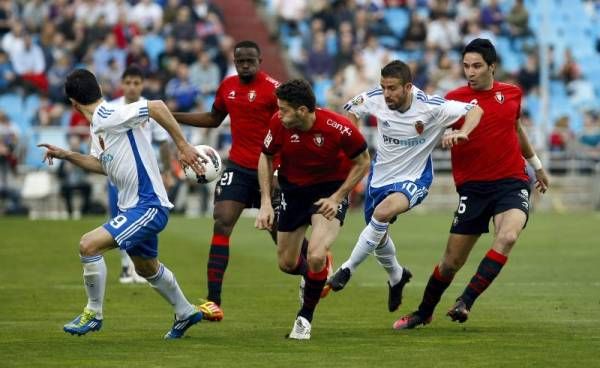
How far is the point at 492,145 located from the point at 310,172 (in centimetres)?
168

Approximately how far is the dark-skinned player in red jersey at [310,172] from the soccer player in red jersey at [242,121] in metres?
1.47

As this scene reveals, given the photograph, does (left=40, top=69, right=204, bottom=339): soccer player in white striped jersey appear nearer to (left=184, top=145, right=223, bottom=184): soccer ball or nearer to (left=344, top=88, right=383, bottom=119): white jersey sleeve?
(left=184, top=145, right=223, bottom=184): soccer ball

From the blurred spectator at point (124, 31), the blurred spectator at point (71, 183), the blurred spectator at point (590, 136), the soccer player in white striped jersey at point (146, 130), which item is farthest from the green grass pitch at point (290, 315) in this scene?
the blurred spectator at point (590, 136)

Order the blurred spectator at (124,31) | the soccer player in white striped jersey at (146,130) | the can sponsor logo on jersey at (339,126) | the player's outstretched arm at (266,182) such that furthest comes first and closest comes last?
the blurred spectator at (124,31) → the soccer player in white striped jersey at (146,130) → the can sponsor logo on jersey at (339,126) → the player's outstretched arm at (266,182)

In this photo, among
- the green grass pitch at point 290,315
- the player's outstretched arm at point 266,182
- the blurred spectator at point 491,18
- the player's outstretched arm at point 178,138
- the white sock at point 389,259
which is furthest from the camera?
the blurred spectator at point 491,18

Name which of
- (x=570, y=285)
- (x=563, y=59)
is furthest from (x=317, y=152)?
(x=563, y=59)

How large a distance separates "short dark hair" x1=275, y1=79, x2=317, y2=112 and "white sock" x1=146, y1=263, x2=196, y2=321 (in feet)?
5.61

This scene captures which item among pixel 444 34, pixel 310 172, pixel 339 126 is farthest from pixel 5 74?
pixel 339 126

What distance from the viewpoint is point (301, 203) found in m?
12.1

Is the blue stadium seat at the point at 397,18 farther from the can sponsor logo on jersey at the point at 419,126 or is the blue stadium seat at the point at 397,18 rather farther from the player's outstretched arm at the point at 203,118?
the can sponsor logo on jersey at the point at 419,126

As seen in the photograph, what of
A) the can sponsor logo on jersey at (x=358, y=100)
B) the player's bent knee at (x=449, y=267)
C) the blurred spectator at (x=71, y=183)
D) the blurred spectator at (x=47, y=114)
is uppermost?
the can sponsor logo on jersey at (x=358, y=100)

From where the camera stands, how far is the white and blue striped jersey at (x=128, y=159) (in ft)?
36.8

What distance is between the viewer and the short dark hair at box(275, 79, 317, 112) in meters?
11.1

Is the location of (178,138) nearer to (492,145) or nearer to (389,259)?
(492,145)
